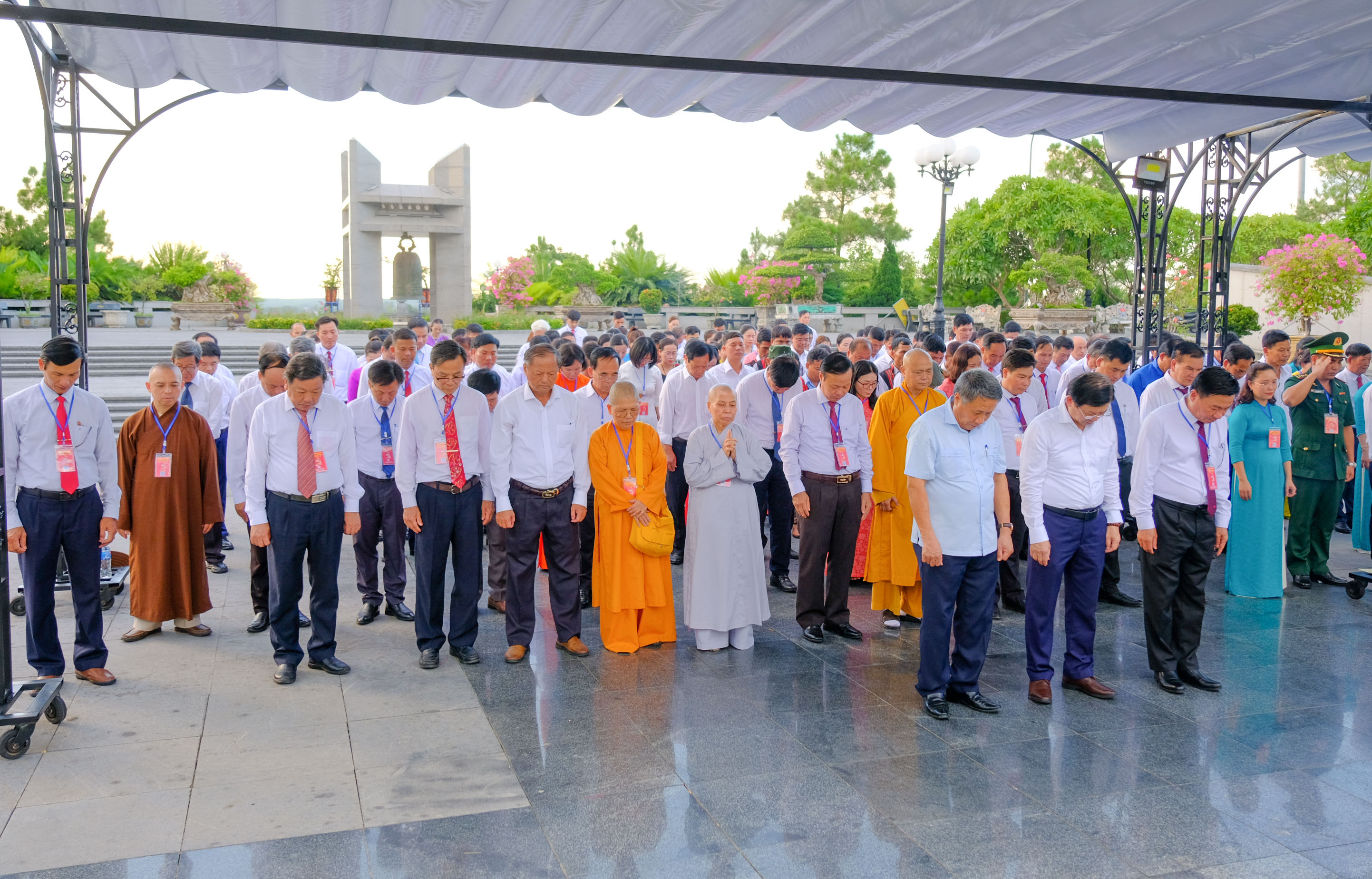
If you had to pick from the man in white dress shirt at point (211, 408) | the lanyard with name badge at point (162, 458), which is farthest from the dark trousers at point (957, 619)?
the man in white dress shirt at point (211, 408)

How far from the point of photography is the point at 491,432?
5.52 m

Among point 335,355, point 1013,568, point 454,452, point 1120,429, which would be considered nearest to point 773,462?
point 1013,568

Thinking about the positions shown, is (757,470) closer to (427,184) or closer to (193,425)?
(193,425)

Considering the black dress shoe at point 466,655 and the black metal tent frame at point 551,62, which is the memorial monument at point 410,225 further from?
the black dress shoe at point 466,655

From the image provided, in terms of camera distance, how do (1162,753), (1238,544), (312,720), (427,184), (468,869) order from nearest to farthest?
(468,869) < (1162,753) < (312,720) < (1238,544) < (427,184)

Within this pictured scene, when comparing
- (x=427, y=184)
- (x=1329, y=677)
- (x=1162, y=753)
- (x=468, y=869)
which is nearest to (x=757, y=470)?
(x=1162, y=753)

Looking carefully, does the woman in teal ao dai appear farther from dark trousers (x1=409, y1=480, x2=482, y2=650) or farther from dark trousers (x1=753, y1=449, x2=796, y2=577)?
dark trousers (x1=409, y1=480, x2=482, y2=650)

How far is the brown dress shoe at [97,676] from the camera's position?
17.0ft

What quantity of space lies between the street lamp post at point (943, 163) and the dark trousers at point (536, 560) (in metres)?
10.6

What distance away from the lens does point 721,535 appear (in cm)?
577

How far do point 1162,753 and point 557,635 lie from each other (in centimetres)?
327

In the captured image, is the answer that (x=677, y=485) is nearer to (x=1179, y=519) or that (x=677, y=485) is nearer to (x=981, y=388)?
(x=981, y=388)

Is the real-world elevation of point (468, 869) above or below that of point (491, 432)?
below

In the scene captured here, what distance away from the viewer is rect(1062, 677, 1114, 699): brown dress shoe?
506cm
